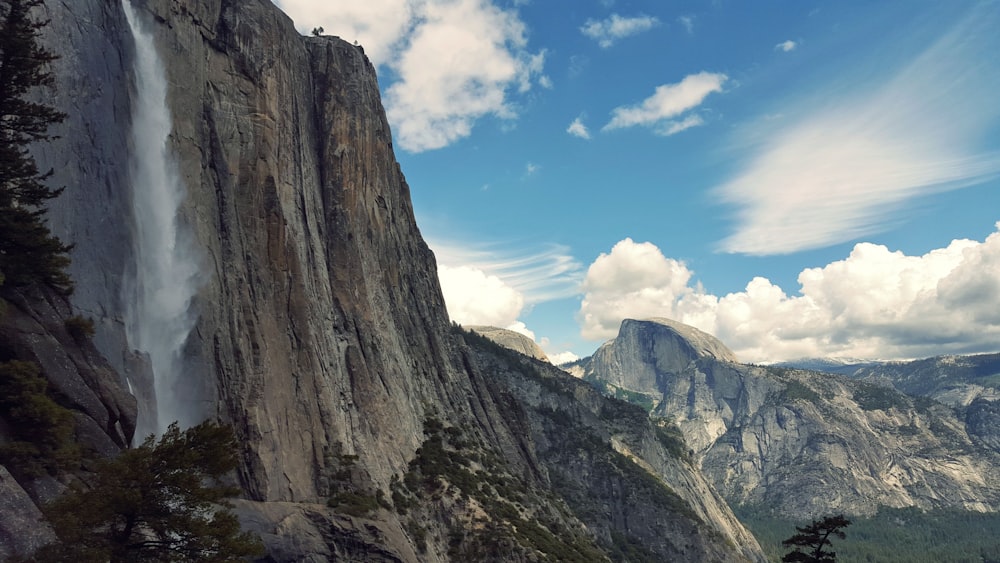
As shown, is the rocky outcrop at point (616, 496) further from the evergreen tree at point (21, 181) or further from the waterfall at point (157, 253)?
the evergreen tree at point (21, 181)

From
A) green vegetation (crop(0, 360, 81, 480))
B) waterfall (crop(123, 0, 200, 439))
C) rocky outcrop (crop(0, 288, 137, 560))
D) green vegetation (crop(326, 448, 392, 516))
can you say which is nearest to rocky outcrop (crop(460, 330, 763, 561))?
green vegetation (crop(326, 448, 392, 516))

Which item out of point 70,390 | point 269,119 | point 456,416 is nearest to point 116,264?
point 70,390

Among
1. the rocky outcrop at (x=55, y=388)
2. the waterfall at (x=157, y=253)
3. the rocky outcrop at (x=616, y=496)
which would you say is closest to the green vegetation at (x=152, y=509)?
the rocky outcrop at (x=55, y=388)

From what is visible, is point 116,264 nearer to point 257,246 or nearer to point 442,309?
point 257,246

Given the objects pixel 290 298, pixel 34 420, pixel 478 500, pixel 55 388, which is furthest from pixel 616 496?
pixel 34 420

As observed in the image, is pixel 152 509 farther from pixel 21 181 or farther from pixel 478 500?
pixel 478 500

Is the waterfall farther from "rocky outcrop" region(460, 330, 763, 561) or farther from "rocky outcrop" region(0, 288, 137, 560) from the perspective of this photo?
"rocky outcrop" region(460, 330, 763, 561)
